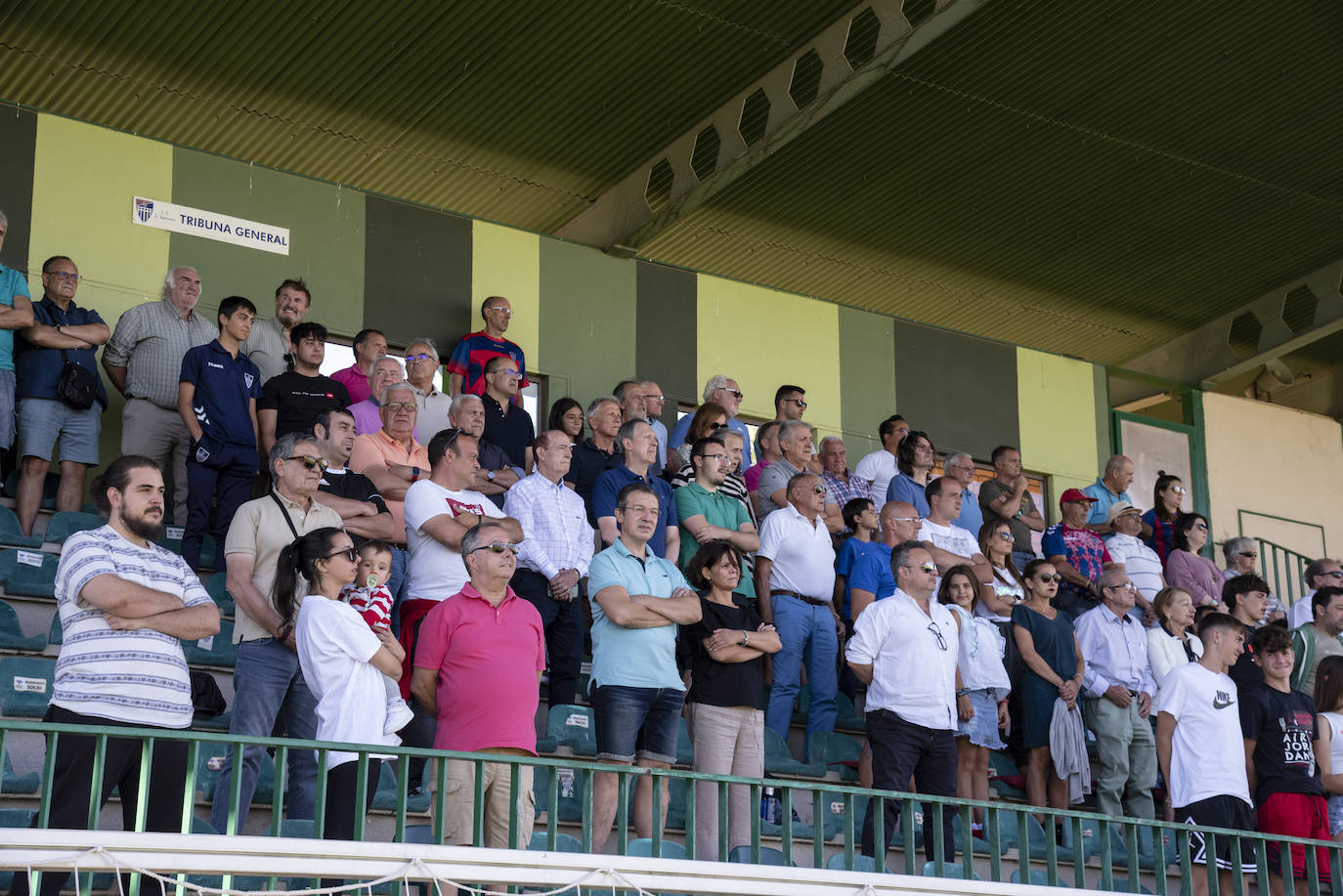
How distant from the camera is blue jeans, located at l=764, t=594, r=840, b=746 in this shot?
6895mm

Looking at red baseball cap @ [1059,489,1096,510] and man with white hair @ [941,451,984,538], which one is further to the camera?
red baseball cap @ [1059,489,1096,510]

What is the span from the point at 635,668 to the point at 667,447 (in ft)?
13.5

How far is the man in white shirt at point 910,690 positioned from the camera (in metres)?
6.09

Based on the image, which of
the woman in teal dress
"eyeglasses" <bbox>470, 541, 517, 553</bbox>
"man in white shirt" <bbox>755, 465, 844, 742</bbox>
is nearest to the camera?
"eyeglasses" <bbox>470, 541, 517, 553</bbox>

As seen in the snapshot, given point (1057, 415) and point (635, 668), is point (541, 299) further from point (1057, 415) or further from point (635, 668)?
point (635, 668)

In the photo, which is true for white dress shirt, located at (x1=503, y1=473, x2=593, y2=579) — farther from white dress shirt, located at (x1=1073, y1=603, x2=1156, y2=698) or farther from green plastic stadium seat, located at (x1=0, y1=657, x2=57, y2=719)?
white dress shirt, located at (x1=1073, y1=603, x2=1156, y2=698)

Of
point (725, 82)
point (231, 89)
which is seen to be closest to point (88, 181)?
point (231, 89)

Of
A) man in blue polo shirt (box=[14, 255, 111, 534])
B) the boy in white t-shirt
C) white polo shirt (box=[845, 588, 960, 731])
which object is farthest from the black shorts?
man in blue polo shirt (box=[14, 255, 111, 534])

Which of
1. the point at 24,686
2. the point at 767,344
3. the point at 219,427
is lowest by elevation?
the point at 24,686

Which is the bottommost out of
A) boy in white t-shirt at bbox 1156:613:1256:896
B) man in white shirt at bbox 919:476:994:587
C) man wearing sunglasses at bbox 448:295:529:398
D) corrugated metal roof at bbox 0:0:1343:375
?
boy in white t-shirt at bbox 1156:613:1256:896

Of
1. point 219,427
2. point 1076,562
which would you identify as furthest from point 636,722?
point 1076,562

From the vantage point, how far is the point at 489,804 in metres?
4.79

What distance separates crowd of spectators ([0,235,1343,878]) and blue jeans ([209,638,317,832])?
1 centimetres

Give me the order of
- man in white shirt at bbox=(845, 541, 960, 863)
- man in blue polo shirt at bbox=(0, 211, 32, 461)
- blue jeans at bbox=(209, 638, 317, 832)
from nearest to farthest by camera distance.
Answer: blue jeans at bbox=(209, 638, 317, 832) → man in white shirt at bbox=(845, 541, 960, 863) → man in blue polo shirt at bbox=(0, 211, 32, 461)
